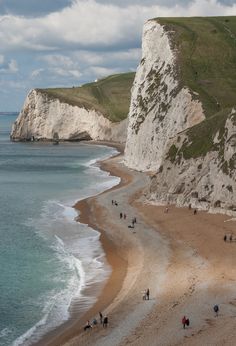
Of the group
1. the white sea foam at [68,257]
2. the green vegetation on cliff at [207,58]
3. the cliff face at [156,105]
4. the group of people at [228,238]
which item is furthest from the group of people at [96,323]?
the cliff face at [156,105]

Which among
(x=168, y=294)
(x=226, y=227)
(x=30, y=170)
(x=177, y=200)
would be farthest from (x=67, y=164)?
(x=168, y=294)

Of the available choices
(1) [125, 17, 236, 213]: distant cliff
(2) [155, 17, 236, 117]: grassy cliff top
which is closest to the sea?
(1) [125, 17, 236, 213]: distant cliff

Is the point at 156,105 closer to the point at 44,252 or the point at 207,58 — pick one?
the point at 207,58

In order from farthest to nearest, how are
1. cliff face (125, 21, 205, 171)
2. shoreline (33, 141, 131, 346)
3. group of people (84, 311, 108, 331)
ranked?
cliff face (125, 21, 205, 171)
group of people (84, 311, 108, 331)
shoreline (33, 141, 131, 346)

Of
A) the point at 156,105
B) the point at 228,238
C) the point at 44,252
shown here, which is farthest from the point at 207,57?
the point at 44,252

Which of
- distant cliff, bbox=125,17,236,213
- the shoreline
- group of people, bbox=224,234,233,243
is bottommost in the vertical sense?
the shoreline

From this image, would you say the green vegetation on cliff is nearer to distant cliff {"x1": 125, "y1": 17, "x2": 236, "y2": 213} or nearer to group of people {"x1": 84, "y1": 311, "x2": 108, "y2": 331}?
distant cliff {"x1": 125, "y1": 17, "x2": 236, "y2": 213}

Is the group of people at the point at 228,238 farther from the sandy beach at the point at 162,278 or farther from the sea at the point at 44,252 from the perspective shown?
the sea at the point at 44,252
